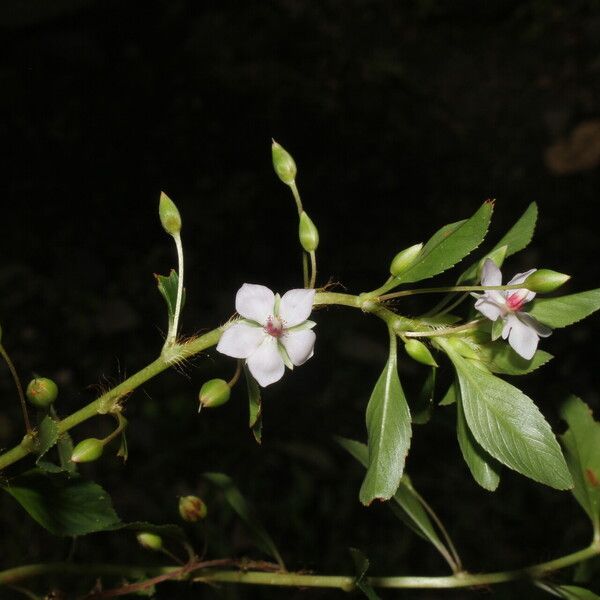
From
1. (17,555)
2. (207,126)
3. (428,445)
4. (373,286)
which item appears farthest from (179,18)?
(17,555)

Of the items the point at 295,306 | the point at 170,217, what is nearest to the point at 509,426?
the point at 295,306

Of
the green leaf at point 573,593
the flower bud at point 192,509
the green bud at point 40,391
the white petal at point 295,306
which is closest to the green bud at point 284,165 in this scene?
the white petal at point 295,306

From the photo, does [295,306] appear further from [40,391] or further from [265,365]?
[40,391]

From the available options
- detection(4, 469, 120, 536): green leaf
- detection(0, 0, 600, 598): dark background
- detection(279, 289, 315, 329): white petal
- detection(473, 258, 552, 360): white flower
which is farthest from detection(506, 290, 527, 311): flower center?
detection(0, 0, 600, 598): dark background

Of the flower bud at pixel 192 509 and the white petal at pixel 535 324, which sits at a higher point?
the white petal at pixel 535 324

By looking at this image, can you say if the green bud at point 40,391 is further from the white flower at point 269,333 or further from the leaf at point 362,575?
the leaf at point 362,575

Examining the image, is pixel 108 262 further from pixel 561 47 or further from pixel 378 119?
pixel 561 47
